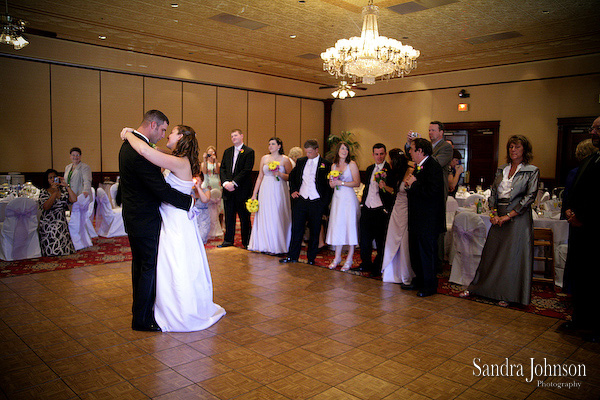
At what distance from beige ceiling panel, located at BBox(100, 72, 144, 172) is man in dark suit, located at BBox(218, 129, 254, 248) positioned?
16.3ft

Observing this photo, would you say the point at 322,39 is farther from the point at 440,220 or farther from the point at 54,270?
the point at 54,270

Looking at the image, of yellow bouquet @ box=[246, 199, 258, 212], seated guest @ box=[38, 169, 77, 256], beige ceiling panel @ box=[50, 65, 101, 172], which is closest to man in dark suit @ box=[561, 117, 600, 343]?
yellow bouquet @ box=[246, 199, 258, 212]

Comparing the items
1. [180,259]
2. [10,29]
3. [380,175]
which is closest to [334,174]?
[380,175]

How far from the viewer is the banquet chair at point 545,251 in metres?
5.22

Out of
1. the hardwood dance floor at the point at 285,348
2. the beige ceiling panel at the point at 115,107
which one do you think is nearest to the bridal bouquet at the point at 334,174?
the hardwood dance floor at the point at 285,348

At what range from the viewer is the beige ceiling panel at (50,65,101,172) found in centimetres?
1024

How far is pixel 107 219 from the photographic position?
27.3 ft

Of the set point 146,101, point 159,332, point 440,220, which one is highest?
point 146,101

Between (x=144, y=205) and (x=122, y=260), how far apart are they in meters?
3.18

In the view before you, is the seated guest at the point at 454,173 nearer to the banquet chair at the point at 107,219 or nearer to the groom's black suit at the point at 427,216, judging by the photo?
the groom's black suit at the point at 427,216

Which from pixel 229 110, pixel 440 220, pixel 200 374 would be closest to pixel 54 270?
pixel 200 374

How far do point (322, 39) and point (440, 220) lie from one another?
6.02 m

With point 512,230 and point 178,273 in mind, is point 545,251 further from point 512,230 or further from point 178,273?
point 178,273

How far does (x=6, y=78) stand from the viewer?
375 inches
